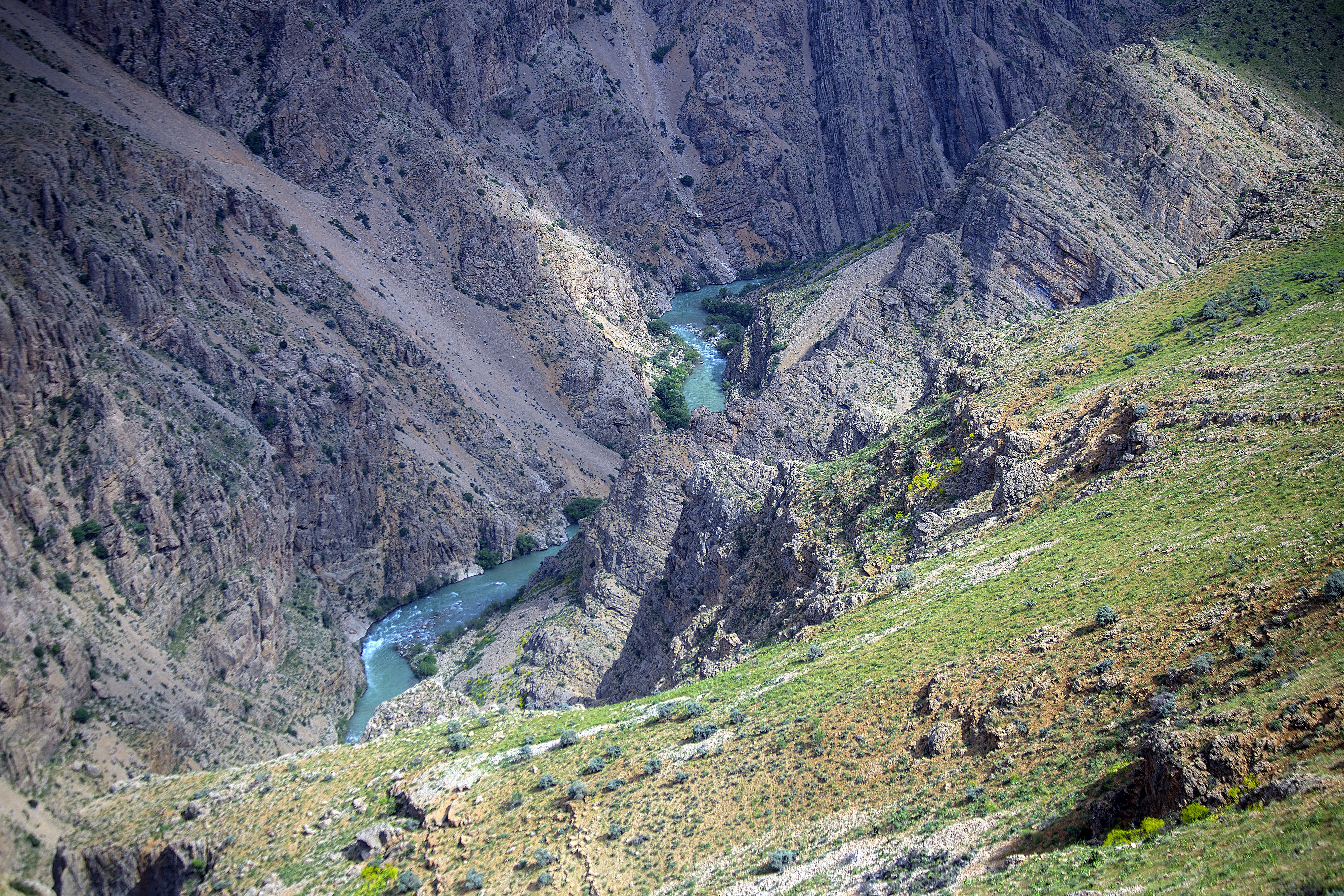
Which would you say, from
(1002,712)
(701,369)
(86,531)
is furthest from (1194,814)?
(701,369)

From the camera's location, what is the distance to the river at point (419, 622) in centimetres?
11075

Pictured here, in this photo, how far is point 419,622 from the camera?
405 ft

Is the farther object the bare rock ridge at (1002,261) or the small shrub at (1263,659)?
the bare rock ridge at (1002,261)

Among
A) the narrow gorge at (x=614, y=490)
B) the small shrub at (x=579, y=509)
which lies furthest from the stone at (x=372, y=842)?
the small shrub at (x=579, y=509)

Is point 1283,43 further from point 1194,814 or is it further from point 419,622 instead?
point 1194,814

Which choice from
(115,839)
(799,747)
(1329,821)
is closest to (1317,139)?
(799,747)

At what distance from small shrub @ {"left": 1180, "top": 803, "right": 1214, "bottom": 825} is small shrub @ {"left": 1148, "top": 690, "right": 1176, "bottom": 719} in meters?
4.78

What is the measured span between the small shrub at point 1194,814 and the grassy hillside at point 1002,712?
0.31 meters

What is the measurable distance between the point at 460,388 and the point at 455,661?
55.0 metres

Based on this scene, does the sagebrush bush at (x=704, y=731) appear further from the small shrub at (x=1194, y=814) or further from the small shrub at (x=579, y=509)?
the small shrub at (x=579, y=509)

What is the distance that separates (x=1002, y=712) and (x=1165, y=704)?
18.8 feet

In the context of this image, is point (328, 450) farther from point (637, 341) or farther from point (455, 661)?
point (637, 341)

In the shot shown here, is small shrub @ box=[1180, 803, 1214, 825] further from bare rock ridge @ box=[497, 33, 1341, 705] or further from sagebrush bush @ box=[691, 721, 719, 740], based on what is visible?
bare rock ridge @ box=[497, 33, 1341, 705]

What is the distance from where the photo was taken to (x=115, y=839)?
58.5 metres
